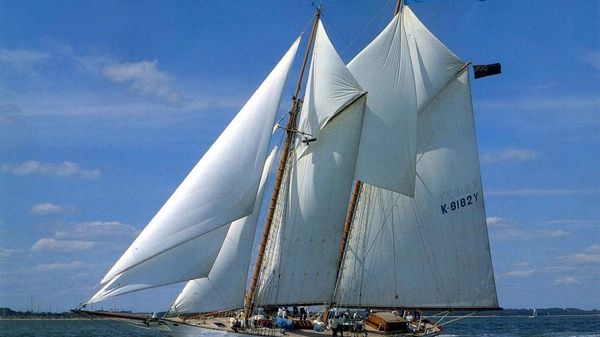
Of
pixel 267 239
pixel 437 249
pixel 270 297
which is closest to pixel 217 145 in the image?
pixel 267 239

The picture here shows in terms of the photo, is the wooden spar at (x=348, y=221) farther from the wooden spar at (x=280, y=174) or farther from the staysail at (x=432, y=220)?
the wooden spar at (x=280, y=174)

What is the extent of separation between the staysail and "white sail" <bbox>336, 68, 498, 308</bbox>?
0.06 m

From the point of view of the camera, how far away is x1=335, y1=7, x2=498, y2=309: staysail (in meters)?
51.2

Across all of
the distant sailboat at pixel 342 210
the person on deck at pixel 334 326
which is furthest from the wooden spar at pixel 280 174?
the person on deck at pixel 334 326

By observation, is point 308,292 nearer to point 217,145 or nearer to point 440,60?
point 217,145

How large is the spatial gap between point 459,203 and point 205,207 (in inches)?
692

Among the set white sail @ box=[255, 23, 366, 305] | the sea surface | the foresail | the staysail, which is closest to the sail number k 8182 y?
the staysail

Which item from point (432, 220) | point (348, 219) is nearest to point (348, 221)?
point (348, 219)

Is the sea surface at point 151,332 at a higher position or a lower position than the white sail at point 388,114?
lower

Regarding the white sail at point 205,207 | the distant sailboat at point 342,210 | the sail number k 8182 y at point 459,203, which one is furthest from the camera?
the sail number k 8182 y at point 459,203

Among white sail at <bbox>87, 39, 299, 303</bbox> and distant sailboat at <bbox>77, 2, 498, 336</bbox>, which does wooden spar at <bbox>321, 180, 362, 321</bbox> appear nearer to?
distant sailboat at <bbox>77, 2, 498, 336</bbox>

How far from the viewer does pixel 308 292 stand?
48.1 m

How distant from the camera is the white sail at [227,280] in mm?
44969

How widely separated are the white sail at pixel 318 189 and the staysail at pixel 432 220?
3.29 meters
